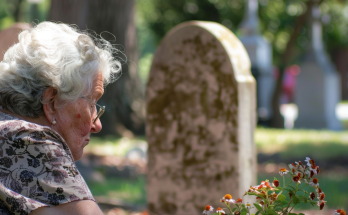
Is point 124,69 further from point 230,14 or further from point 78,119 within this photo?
point 230,14

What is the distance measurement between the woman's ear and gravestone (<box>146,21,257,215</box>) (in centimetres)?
200

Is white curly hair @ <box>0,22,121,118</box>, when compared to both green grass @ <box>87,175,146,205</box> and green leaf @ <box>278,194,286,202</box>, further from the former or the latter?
green grass @ <box>87,175,146,205</box>

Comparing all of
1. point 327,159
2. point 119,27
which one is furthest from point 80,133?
point 119,27

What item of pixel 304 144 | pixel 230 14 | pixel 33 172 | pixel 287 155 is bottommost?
pixel 287 155

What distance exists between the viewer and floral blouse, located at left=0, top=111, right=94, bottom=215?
160cm

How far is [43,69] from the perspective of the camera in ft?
5.98

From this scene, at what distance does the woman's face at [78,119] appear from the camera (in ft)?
6.42

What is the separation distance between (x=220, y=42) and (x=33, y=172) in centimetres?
246

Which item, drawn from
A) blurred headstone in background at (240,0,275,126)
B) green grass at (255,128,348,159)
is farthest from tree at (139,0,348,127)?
green grass at (255,128,348,159)

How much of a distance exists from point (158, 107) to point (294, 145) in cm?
689

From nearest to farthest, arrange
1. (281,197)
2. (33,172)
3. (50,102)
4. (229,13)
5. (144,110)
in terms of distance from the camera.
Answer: (33,172)
(281,197)
(50,102)
(144,110)
(229,13)

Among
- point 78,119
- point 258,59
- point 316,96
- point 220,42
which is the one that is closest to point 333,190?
point 220,42

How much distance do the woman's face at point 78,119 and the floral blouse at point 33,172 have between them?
0.24m

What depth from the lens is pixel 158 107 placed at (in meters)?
4.20
